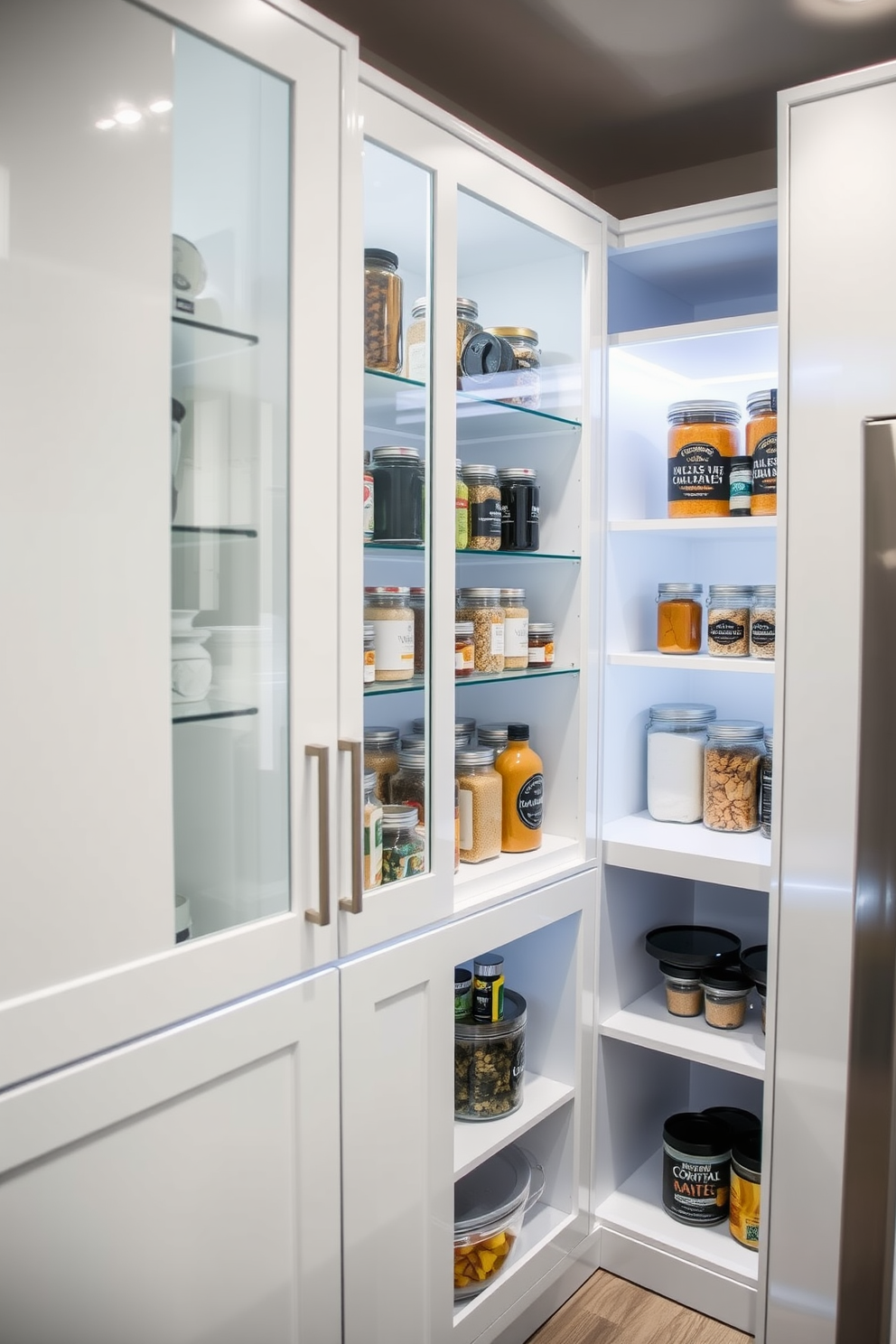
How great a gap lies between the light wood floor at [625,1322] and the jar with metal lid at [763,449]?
159 centimetres

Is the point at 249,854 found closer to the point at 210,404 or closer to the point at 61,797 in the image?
the point at 61,797

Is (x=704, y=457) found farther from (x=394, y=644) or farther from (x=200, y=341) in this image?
(x=200, y=341)

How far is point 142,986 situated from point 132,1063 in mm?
86

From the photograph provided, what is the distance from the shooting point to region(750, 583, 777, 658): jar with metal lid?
196 centimetres

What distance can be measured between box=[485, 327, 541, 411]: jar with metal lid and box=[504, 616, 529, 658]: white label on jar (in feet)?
1.30

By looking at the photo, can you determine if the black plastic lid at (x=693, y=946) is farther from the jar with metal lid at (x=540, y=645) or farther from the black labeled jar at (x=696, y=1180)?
the jar with metal lid at (x=540, y=645)

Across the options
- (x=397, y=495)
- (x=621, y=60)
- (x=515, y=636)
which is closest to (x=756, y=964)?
(x=515, y=636)

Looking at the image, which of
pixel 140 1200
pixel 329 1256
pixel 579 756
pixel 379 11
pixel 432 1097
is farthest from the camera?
pixel 579 756

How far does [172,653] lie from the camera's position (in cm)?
121

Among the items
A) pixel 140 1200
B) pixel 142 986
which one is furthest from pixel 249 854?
pixel 140 1200

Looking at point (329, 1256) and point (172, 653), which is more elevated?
point (172, 653)

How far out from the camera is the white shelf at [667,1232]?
2002 mm

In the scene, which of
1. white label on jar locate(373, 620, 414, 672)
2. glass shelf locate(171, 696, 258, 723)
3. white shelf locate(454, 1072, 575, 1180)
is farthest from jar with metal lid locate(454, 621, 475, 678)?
white shelf locate(454, 1072, 575, 1180)

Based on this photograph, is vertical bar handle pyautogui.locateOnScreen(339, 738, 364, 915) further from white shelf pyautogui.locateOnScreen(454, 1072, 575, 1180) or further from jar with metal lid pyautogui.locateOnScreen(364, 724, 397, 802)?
white shelf pyautogui.locateOnScreen(454, 1072, 575, 1180)
